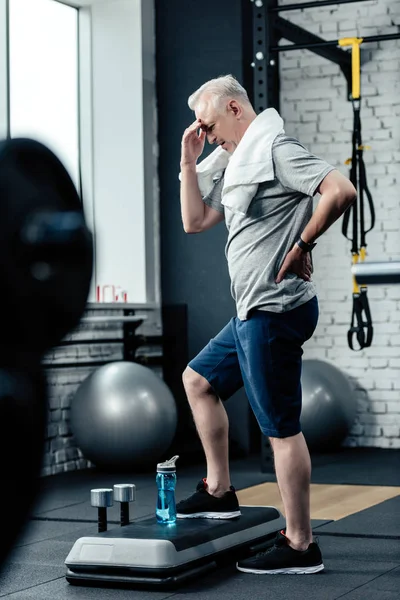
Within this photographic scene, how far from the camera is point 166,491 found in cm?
259

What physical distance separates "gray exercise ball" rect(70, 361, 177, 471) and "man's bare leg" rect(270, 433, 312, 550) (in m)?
2.07

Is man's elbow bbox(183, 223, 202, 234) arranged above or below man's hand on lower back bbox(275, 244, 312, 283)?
above

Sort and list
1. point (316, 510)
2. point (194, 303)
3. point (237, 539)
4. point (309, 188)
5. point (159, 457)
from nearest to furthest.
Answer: point (309, 188), point (237, 539), point (316, 510), point (159, 457), point (194, 303)

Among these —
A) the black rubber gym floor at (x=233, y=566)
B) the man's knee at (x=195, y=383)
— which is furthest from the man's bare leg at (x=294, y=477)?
the man's knee at (x=195, y=383)

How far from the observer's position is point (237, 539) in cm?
264

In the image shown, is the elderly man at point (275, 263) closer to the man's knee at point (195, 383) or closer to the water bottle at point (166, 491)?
the man's knee at point (195, 383)

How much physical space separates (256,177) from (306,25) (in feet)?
12.3

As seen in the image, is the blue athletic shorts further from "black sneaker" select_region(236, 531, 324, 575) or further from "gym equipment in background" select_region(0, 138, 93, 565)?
"gym equipment in background" select_region(0, 138, 93, 565)

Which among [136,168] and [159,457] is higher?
[136,168]

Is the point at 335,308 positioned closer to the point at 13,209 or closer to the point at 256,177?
the point at 256,177

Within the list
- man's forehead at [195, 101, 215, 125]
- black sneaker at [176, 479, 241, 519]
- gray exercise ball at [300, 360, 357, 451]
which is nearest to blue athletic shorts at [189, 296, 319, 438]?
black sneaker at [176, 479, 241, 519]

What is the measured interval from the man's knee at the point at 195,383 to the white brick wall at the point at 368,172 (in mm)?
3086

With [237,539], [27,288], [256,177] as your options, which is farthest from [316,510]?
[27,288]

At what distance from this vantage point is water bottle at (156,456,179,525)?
2580 mm
